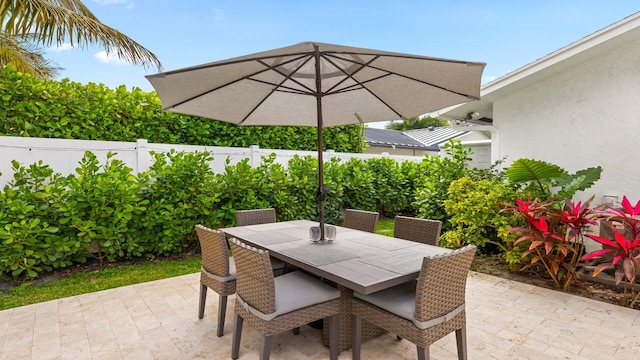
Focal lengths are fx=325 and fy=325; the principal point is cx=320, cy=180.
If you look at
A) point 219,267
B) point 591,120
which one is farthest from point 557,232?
point 219,267

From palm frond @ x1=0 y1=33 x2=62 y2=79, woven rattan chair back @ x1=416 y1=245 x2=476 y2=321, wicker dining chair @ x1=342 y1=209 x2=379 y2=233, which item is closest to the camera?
woven rattan chair back @ x1=416 y1=245 x2=476 y2=321

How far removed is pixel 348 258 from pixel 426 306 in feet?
2.42

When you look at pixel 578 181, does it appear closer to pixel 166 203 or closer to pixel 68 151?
pixel 166 203

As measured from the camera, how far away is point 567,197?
4.41 m

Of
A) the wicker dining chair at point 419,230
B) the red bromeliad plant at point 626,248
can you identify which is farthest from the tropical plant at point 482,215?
the wicker dining chair at point 419,230

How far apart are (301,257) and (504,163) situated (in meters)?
5.12

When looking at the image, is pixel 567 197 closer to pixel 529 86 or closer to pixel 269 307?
pixel 529 86

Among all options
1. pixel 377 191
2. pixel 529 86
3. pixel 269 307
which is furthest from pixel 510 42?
pixel 269 307

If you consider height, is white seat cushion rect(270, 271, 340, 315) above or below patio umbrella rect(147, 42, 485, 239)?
below

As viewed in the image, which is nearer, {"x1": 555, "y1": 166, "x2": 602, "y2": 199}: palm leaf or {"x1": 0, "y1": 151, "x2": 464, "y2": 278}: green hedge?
{"x1": 0, "y1": 151, "x2": 464, "y2": 278}: green hedge

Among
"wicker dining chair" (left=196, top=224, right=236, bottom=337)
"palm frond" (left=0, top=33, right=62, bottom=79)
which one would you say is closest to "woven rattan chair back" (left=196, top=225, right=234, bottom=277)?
"wicker dining chair" (left=196, top=224, right=236, bottom=337)

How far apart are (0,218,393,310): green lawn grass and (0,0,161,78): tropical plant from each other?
4.26 metres

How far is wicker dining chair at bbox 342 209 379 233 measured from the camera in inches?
161

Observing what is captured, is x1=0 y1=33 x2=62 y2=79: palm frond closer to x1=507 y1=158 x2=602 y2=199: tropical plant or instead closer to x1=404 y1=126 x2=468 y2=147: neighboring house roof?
x1=507 y1=158 x2=602 y2=199: tropical plant
